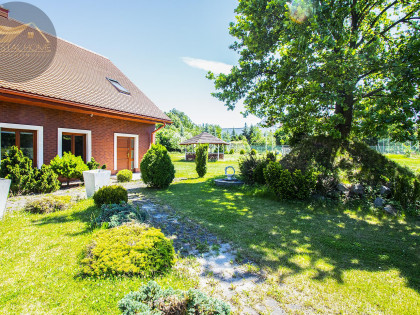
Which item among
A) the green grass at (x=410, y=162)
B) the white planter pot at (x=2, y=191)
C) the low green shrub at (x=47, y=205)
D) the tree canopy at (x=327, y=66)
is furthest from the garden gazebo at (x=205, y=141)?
the white planter pot at (x=2, y=191)

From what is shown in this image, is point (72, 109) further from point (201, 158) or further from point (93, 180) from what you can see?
point (201, 158)

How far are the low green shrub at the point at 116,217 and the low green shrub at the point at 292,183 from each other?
413 cm

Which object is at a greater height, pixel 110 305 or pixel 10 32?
pixel 10 32

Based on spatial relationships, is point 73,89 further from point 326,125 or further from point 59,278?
point 326,125

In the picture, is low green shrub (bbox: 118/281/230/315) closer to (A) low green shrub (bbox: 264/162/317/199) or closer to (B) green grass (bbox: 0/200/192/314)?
(B) green grass (bbox: 0/200/192/314)

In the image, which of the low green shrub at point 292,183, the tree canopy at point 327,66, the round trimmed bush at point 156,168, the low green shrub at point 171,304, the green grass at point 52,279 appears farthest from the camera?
the round trimmed bush at point 156,168

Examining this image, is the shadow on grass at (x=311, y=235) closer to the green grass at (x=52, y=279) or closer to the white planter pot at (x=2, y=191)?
the green grass at (x=52, y=279)

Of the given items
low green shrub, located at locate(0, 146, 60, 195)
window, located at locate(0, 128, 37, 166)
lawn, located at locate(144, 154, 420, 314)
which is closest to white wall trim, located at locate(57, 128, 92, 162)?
window, located at locate(0, 128, 37, 166)

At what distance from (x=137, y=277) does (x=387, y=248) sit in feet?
13.2

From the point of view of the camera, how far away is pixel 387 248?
3.62 m

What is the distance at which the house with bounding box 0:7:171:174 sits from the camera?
25.0 feet

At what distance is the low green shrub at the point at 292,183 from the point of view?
6199 mm

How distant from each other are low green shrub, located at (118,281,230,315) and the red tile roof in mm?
8263

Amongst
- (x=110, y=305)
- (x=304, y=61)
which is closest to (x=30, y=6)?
(x=304, y=61)
